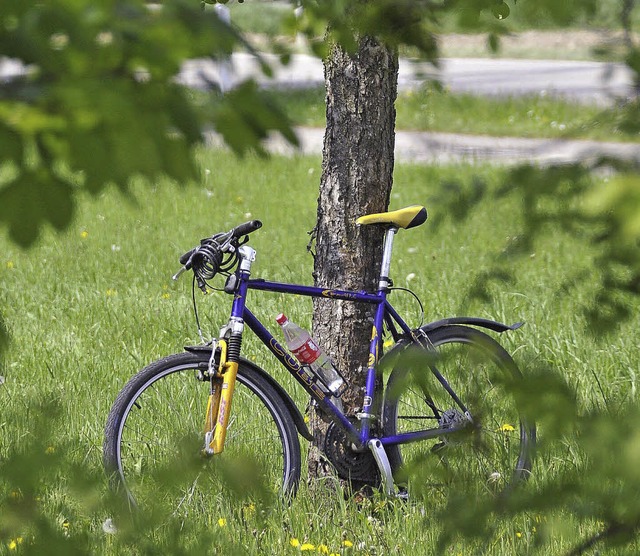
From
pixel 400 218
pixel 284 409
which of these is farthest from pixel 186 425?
pixel 400 218

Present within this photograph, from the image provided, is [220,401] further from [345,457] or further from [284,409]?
[345,457]

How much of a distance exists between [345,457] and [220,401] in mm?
539

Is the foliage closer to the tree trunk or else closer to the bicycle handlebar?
the bicycle handlebar

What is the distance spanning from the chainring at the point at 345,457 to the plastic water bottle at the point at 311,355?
0.18 meters

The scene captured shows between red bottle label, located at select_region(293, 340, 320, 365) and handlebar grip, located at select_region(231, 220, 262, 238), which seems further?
red bottle label, located at select_region(293, 340, 320, 365)

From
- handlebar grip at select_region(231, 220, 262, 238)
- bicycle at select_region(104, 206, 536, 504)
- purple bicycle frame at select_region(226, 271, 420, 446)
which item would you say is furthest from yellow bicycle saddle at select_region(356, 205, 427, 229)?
handlebar grip at select_region(231, 220, 262, 238)

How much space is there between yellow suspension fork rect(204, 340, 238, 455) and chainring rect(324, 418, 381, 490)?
0.43 m

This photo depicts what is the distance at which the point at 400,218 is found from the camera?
332 centimetres

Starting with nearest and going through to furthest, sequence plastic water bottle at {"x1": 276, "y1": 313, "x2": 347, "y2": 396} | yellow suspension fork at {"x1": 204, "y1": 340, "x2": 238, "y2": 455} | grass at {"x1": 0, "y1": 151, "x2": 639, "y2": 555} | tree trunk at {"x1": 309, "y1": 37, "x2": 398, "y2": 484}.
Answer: grass at {"x1": 0, "y1": 151, "x2": 639, "y2": 555} → yellow suspension fork at {"x1": 204, "y1": 340, "x2": 238, "y2": 455} → plastic water bottle at {"x1": 276, "y1": 313, "x2": 347, "y2": 396} → tree trunk at {"x1": 309, "y1": 37, "x2": 398, "y2": 484}

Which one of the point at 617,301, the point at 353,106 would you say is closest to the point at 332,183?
the point at 353,106

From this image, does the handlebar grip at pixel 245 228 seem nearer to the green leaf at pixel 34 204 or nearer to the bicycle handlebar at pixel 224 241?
the bicycle handlebar at pixel 224 241

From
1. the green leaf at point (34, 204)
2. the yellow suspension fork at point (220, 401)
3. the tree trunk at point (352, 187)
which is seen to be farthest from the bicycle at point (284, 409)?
the green leaf at point (34, 204)

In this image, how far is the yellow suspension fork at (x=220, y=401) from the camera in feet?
10.3

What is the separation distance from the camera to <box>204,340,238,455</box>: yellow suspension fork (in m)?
3.13
